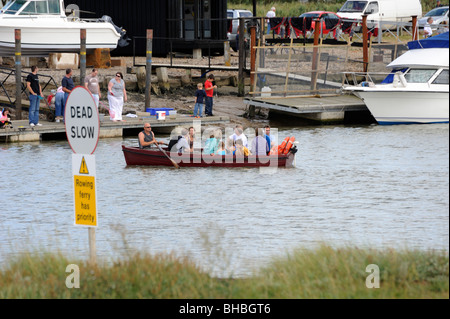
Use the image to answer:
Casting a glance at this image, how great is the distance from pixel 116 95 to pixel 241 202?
8918mm

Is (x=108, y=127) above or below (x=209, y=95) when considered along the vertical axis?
below

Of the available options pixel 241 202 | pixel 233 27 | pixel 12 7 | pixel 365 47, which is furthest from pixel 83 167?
pixel 233 27

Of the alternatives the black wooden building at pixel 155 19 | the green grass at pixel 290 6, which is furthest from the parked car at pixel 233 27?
the green grass at pixel 290 6

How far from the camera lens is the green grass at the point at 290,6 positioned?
62.2 metres

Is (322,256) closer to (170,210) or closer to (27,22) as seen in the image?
(170,210)

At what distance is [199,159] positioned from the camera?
77.5 feet

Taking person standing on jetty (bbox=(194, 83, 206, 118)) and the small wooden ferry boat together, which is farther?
person standing on jetty (bbox=(194, 83, 206, 118))

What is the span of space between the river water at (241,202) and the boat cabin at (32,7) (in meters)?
8.31

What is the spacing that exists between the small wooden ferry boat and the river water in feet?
0.84

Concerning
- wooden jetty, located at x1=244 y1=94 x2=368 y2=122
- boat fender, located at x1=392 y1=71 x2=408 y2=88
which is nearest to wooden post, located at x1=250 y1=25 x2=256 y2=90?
wooden jetty, located at x1=244 y1=94 x2=368 y2=122

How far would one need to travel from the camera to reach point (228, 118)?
30.6m

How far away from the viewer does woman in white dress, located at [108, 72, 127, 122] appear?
27125 mm

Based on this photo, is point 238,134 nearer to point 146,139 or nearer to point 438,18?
point 146,139

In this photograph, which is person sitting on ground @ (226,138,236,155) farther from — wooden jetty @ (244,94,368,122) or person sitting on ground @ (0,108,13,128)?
wooden jetty @ (244,94,368,122)
